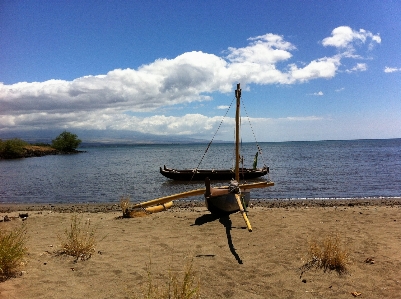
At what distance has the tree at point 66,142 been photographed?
340 feet

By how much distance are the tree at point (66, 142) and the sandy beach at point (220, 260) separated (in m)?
101

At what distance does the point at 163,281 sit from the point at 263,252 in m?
2.95

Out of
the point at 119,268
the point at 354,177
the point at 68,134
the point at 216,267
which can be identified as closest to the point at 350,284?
the point at 216,267

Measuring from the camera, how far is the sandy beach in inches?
221

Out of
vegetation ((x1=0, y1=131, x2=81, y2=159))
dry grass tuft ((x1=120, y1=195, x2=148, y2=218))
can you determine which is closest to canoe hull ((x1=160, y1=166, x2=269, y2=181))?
dry grass tuft ((x1=120, y1=195, x2=148, y2=218))

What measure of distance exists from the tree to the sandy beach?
333ft

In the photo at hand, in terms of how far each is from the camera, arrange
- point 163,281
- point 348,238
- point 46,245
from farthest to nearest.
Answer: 1. point 348,238
2. point 46,245
3. point 163,281

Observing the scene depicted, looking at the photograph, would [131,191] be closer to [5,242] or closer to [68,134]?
[5,242]

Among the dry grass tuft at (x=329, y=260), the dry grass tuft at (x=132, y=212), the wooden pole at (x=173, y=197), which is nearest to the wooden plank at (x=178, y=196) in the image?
the wooden pole at (x=173, y=197)

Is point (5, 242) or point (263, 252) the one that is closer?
point (5, 242)

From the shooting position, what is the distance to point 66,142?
104000mm

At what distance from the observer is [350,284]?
5.84 meters

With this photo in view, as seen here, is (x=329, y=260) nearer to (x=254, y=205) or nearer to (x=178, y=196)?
(x=178, y=196)

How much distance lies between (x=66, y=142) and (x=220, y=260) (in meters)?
108
